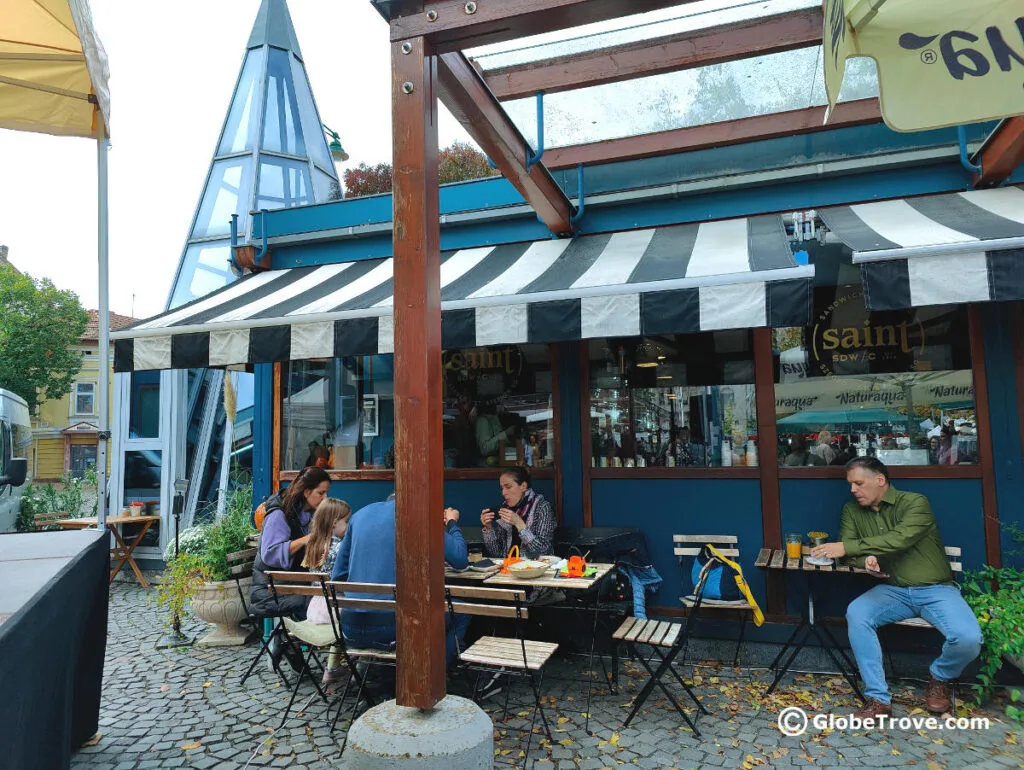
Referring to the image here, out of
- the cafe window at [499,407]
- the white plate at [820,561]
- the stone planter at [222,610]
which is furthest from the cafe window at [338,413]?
the white plate at [820,561]

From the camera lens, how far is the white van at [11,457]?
7691mm

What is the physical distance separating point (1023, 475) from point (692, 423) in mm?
2292

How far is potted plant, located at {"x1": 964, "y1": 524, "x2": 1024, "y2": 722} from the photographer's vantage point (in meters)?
3.98

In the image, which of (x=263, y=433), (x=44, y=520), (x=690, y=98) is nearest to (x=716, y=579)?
(x=690, y=98)

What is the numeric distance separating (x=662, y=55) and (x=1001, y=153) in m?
2.42

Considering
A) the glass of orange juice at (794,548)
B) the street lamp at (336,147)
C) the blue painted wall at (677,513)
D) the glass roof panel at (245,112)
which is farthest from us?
the street lamp at (336,147)

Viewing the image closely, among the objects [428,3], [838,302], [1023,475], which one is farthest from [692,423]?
[428,3]

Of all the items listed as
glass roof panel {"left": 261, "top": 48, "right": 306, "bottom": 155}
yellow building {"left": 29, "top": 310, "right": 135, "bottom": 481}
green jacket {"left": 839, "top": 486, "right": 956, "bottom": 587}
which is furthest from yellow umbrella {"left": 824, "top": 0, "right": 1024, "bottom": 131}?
yellow building {"left": 29, "top": 310, "right": 135, "bottom": 481}

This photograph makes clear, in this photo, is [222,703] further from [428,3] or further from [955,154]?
[955,154]

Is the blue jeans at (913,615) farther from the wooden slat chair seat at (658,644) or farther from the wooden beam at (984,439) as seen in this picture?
the wooden slat chair seat at (658,644)

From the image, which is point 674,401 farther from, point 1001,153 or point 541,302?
point 1001,153

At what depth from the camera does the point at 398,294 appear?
304 centimetres

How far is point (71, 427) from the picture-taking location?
34281mm

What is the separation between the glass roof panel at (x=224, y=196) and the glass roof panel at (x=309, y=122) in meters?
1.36
